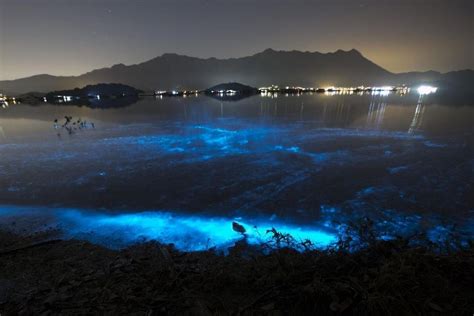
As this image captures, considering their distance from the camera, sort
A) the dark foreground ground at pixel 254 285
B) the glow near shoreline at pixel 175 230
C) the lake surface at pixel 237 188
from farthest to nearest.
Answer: the lake surface at pixel 237 188 → the glow near shoreline at pixel 175 230 → the dark foreground ground at pixel 254 285

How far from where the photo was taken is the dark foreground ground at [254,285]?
4.29 m

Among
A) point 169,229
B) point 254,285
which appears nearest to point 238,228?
point 169,229

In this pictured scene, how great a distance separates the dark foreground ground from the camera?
14.1 ft

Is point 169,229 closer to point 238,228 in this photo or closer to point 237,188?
point 238,228

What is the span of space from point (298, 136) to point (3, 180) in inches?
832

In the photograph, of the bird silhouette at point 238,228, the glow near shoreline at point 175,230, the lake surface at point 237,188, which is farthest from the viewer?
the lake surface at point 237,188

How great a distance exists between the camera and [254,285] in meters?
5.12

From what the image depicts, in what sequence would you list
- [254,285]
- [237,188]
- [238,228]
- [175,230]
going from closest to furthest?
[254,285] < [238,228] < [175,230] < [237,188]

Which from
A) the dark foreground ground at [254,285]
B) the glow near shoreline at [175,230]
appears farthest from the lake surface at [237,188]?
the dark foreground ground at [254,285]

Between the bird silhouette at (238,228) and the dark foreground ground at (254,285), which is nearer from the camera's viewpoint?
the dark foreground ground at (254,285)

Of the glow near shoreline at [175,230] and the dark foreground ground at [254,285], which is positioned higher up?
the dark foreground ground at [254,285]

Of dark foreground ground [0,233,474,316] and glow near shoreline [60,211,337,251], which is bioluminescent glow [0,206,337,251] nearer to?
glow near shoreline [60,211,337,251]

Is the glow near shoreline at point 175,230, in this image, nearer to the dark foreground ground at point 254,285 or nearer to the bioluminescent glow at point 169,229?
the bioluminescent glow at point 169,229

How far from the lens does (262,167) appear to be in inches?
603
